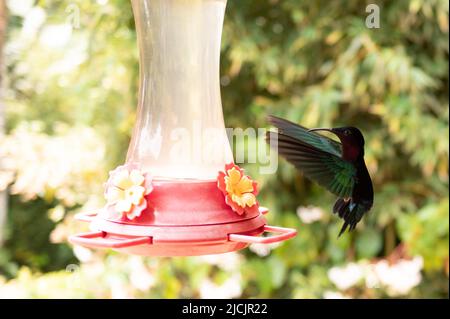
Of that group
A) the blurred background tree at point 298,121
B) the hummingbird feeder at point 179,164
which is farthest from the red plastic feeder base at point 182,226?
the blurred background tree at point 298,121

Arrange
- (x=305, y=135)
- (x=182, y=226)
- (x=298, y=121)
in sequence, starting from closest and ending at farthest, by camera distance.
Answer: (x=182, y=226) < (x=305, y=135) < (x=298, y=121)

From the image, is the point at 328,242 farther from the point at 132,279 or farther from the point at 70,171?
the point at 70,171

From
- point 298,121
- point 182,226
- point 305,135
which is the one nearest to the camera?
point 182,226

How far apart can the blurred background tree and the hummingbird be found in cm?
152

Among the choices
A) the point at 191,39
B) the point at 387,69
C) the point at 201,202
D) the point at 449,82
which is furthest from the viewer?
the point at 449,82

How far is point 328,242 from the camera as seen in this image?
131 inches

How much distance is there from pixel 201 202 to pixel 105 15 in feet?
Result: 6.37

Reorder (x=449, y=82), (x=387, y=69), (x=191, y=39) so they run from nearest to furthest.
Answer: (x=191, y=39)
(x=387, y=69)
(x=449, y=82)

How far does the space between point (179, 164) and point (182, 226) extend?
244 mm

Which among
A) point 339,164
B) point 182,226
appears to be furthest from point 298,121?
point 182,226

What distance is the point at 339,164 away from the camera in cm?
151

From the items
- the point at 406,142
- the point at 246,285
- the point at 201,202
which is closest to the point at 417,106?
the point at 406,142

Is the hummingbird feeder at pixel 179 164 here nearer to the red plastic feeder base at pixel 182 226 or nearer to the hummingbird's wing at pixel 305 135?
the red plastic feeder base at pixel 182 226

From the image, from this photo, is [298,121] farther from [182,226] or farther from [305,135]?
[182,226]
